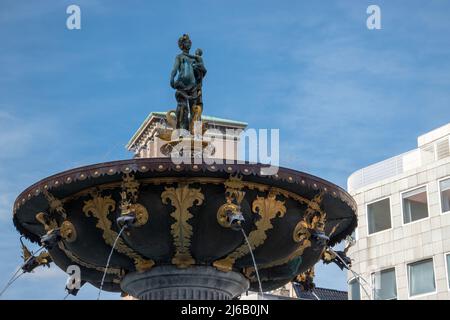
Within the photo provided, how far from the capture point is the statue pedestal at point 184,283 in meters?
12.3

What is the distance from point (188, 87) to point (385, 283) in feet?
114

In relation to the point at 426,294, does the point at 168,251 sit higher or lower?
lower

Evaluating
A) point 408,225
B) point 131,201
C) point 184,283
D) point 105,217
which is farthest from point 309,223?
point 408,225

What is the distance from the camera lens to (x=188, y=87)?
512 inches

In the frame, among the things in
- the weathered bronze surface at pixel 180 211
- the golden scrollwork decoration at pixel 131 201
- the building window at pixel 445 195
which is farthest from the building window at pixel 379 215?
the golden scrollwork decoration at pixel 131 201

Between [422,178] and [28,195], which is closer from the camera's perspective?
[28,195]

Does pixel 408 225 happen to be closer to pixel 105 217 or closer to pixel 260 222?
pixel 260 222

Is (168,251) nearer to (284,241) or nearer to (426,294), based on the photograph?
(284,241)

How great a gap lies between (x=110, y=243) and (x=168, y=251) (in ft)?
2.63

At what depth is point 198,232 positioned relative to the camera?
1195 cm

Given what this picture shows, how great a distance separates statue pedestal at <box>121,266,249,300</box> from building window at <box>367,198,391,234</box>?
35.2 metres

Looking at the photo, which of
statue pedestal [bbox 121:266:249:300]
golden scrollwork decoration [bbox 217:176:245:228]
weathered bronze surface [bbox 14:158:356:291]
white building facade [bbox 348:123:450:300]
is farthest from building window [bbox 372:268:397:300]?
golden scrollwork decoration [bbox 217:176:245:228]

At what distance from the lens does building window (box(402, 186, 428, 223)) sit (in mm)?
45625
